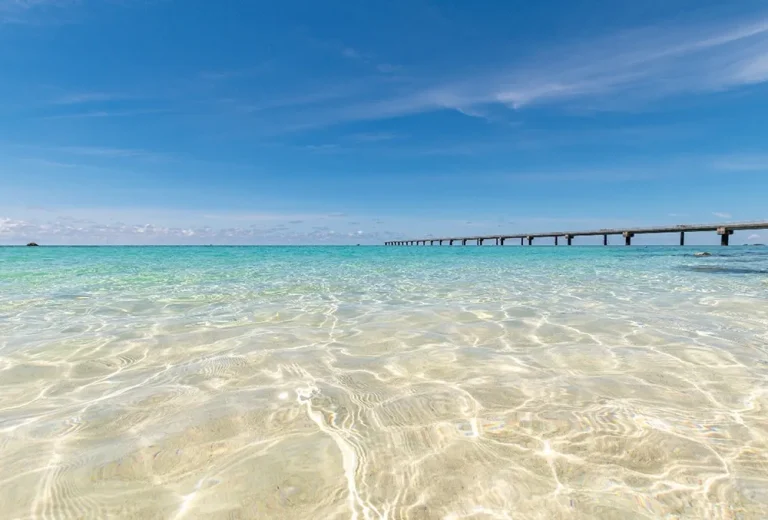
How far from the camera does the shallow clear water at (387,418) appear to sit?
5.84 ft

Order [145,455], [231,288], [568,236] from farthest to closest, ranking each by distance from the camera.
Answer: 1. [568,236]
2. [231,288]
3. [145,455]

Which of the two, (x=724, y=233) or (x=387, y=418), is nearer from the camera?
(x=387, y=418)

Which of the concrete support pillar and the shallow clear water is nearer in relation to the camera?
the shallow clear water

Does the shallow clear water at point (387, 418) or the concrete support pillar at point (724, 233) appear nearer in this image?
the shallow clear water at point (387, 418)

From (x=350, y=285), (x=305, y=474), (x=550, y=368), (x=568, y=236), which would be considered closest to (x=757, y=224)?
(x=568, y=236)

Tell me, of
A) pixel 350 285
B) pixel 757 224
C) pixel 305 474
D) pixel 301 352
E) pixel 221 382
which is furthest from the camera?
pixel 757 224

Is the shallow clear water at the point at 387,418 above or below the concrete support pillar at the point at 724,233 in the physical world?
below

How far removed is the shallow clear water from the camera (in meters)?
1.78

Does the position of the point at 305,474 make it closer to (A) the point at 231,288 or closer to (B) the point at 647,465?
(B) the point at 647,465

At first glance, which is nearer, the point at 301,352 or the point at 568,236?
the point at 301,352

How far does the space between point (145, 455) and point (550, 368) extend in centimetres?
330

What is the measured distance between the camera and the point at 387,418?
8.42ft

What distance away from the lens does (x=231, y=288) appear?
9.96 metres

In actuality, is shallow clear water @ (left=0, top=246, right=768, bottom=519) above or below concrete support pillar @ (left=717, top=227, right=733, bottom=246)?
below
